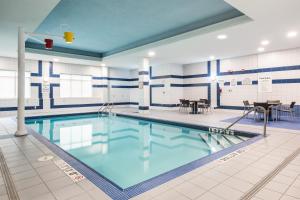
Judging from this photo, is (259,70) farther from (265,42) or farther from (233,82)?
(265,42)

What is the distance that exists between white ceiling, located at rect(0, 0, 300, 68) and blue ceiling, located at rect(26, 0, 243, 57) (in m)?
0.31

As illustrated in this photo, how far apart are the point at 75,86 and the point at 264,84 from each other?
34.9ft

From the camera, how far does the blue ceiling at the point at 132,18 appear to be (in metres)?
4.84

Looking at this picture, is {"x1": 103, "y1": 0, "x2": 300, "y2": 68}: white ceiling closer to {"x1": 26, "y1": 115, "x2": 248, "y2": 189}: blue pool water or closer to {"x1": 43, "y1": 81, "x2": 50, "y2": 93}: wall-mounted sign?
{"x1": 26, "y1": 115, "x2": 248, "y2": 189}: blue pool water

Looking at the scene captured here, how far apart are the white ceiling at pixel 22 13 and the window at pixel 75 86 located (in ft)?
20.1

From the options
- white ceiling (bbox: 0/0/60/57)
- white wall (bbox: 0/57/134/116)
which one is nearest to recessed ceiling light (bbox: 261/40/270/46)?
white ceiling (bbox: 0/0/60/57)

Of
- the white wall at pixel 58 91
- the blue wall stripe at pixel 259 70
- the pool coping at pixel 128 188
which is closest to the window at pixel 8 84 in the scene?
the white wall at pixel 58 91

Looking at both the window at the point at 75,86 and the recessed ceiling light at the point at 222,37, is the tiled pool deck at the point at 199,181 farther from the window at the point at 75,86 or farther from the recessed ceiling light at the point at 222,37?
the window at the point at 75,86

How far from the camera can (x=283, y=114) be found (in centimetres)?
834

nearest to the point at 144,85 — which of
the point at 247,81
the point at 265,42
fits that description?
the point at 247,81

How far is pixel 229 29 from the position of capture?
5.50 m

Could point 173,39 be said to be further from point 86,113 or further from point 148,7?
point 86,113

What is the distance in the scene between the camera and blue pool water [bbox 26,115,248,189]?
11.4 feet

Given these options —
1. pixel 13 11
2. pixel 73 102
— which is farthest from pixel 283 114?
pixel 73 102
